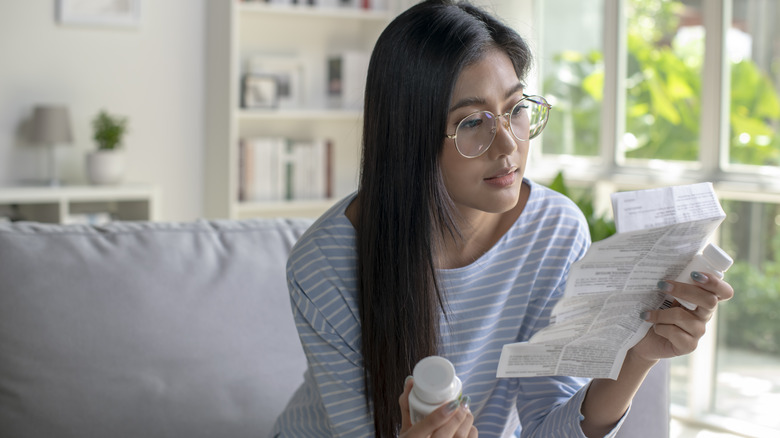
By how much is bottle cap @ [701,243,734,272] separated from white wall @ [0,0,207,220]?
10.8ft

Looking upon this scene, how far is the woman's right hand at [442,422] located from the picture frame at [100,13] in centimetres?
326

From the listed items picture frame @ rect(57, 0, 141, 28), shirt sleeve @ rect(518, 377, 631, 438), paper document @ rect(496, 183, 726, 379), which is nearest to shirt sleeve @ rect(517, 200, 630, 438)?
shirt sleeve @ rect(518, 377, 631, 438)

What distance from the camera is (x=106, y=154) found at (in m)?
3.53

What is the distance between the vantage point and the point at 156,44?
393cm

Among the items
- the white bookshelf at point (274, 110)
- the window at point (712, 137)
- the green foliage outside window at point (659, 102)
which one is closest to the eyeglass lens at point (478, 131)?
the window at point (712, 137)

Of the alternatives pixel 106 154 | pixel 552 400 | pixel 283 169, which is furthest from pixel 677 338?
pixel 283 169

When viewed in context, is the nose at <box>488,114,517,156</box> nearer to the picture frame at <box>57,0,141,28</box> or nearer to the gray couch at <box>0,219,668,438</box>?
the gray couch at <box>0,219,668,438</box>

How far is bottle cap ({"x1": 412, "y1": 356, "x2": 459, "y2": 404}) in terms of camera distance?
2.87 feet

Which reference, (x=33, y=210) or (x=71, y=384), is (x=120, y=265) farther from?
(x=33, y=210)

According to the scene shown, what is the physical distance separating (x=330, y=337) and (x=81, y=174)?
9.63ft

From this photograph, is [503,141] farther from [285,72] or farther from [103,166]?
[285,72]

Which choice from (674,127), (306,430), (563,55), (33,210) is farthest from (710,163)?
(33,210)

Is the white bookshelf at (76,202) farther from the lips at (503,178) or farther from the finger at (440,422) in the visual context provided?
the finger at (440,422)

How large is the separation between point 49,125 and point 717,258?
3.11 metres
